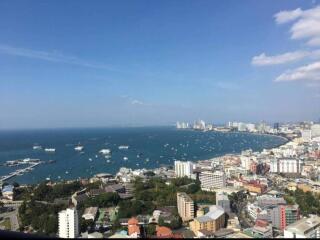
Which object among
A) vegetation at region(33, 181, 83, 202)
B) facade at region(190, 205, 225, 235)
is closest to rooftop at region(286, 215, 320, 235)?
facade at region(190, 205, 225, 235)

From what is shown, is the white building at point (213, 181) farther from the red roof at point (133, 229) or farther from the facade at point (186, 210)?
the red roof at point (133, 229)

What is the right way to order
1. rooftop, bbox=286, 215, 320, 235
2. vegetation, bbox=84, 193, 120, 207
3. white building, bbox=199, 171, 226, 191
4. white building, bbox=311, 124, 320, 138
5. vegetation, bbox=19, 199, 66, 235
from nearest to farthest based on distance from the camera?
1. rooftop, bbox=286, 215, 320, 235
2. vegetation, bbox=19, 199, 66, 235
3. vegetation, bbox=84, 193, 120, 207
4. white building, bbox=199, 171, 226, 191
5. white building, bbox=311, 124, 320, 138

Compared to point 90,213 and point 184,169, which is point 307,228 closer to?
point 90,213

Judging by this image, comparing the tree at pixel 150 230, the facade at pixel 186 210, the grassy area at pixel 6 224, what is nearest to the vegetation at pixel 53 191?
the grassy area at pixel 6 224

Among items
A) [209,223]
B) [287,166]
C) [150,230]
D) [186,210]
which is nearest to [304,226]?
[209,223]

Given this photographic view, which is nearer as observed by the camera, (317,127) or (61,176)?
(61,176)

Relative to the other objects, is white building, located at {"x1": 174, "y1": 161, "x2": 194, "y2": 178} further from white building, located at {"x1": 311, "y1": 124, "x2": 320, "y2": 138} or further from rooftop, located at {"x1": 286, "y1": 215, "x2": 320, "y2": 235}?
white building, located at {"x1": 311, "y1": 124, "x2": 320, "y2": 138}

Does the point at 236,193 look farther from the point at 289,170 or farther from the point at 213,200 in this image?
the point at 289,170

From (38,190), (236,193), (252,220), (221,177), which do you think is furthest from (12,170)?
(252,220)
